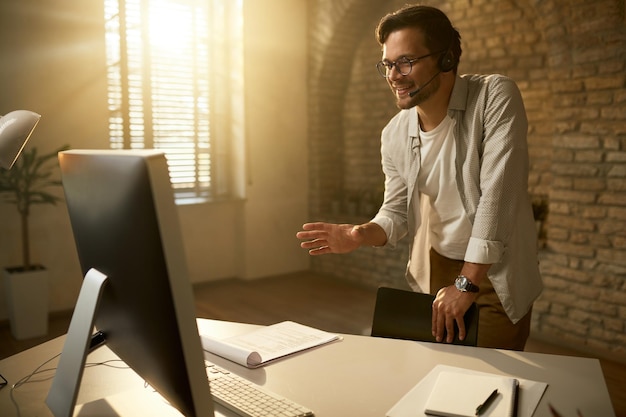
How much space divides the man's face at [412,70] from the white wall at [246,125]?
10.9ft

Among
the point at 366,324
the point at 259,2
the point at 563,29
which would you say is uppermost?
the point at 259,2

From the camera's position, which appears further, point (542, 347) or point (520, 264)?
point (542, 347)

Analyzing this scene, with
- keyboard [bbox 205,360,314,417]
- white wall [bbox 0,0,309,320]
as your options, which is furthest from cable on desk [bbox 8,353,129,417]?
white wall [bbox 0,0,309,320]

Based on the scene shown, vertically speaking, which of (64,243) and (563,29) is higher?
(563,29)

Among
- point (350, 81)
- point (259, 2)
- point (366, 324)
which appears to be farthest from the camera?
point (350, 81)

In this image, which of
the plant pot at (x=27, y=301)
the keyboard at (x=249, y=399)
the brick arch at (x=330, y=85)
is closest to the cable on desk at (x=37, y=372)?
the keyboard at (x=249, y=399)

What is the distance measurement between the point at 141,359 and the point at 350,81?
5195mm

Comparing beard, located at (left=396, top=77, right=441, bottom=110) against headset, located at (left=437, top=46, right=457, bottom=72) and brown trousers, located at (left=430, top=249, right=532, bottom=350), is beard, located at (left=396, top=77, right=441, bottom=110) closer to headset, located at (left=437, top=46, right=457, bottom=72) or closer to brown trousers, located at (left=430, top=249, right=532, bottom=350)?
headset, located at (left=437, top=46, right=457, bottom=72)

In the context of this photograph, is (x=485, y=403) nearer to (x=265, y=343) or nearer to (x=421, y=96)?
(x=265, y=343)

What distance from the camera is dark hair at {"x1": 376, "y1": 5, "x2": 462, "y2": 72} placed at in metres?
1.95

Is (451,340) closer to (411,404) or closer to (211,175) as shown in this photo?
(411,404)

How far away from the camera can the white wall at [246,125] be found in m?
4.37

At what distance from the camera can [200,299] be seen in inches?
199

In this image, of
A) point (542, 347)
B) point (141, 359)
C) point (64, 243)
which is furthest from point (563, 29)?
point (64, 243)
